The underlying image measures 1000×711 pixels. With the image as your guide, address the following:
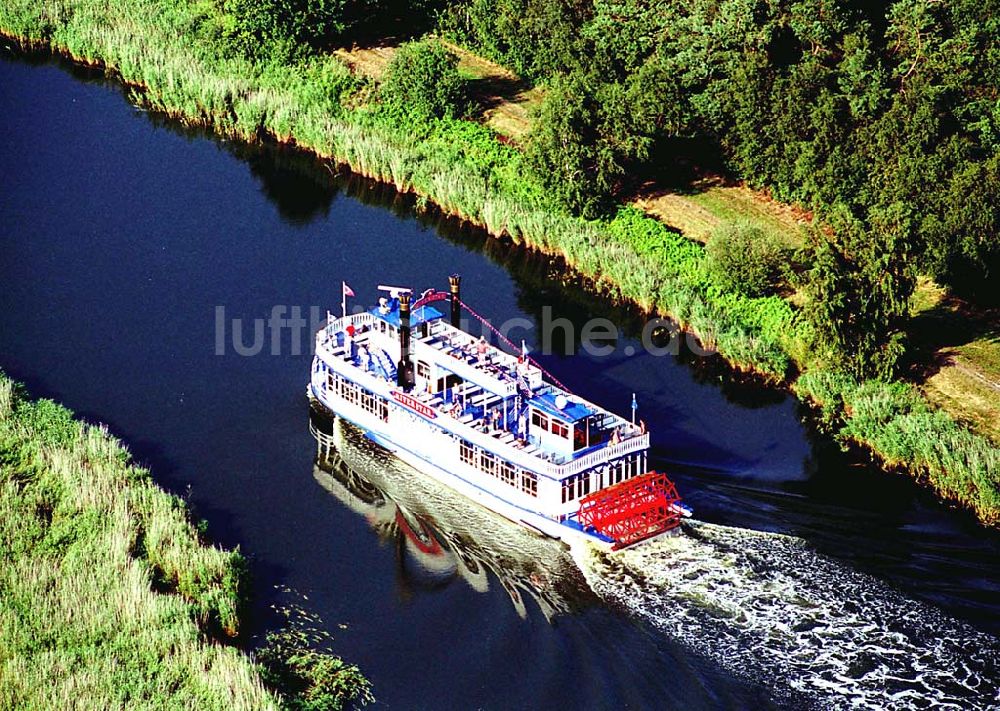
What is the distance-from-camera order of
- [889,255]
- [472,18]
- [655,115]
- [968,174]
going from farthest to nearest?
[472,18]
[655,115]
[968,174]
[889,255]

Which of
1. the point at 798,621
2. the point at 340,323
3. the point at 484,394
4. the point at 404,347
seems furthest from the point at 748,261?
the point at 798,621

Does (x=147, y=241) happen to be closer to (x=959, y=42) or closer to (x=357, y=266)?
(x=357, y=266)

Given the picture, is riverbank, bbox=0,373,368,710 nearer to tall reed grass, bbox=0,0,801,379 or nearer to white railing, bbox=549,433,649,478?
white railing, bbox=549,433,649,478

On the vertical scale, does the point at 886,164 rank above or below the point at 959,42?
below

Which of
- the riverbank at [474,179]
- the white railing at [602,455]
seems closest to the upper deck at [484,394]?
the white railing at [602,455]

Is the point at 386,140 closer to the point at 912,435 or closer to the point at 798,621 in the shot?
the point at 912,435

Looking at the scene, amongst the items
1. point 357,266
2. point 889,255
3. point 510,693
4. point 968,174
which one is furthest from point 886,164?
point 510,693

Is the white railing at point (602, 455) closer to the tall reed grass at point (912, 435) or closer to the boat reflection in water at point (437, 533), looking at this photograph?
the boat reflection in water at point (437, 533)
